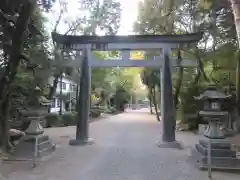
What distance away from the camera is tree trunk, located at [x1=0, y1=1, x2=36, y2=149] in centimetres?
871

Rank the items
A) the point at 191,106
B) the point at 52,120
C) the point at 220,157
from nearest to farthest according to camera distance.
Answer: the point at 220,157 → the point at 191,106 → the point at 52,120

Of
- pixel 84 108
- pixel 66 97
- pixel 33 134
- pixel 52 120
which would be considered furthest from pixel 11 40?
pixel 66 97

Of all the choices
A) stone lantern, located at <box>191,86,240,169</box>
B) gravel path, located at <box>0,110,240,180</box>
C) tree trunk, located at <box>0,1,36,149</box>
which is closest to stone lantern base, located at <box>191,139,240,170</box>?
stone lantern, located at <box>191,86,240,169</box>

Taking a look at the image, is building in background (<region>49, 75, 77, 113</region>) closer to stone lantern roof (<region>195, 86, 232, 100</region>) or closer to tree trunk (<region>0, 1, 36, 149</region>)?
tree trunk (<region>0, 1, 36, 149</region>)

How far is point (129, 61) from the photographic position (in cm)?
1324

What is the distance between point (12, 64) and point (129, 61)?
529 centimetres

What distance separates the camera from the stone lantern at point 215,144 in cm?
846

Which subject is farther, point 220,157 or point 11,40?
point 11,40

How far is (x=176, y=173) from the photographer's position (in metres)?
7.99

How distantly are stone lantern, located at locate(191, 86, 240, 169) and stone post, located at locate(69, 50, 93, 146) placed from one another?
541cm

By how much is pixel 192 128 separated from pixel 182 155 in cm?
955

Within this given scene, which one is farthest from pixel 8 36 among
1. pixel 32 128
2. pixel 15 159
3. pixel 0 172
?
pixel 0 172

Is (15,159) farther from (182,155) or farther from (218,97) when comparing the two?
(218,97)

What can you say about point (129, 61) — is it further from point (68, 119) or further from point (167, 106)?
point (68, 119)
